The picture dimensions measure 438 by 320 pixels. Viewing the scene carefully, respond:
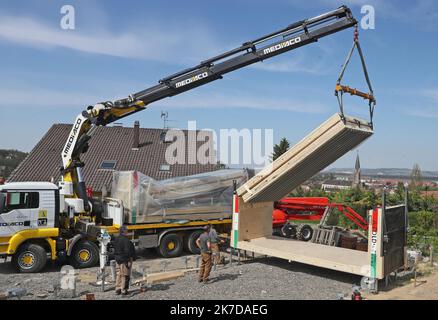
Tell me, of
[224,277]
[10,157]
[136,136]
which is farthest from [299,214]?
[10,157]

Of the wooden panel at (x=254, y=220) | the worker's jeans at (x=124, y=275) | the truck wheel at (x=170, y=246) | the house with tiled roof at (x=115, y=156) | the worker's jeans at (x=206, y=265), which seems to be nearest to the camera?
the worker's jeans at (x=124, y=275)

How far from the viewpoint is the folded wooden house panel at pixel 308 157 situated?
966cm

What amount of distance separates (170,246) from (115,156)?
14.0 metres

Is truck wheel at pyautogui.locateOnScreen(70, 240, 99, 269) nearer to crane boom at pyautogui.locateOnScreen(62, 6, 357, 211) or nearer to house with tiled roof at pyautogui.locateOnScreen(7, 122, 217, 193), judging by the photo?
crane boom at pyautogui.locateOnScreen(62, 6, 357, 211)

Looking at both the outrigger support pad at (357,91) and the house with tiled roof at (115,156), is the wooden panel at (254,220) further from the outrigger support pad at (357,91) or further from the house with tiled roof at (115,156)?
the house with tiled roof at (115,156)

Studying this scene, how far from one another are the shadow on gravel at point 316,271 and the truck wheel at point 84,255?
4.56 m

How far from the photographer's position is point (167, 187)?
43.4 feet

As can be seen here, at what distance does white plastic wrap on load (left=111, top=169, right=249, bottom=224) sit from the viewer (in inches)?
501

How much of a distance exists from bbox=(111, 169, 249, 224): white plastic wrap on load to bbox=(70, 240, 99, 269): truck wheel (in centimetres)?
134

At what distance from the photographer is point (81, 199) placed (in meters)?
12.5

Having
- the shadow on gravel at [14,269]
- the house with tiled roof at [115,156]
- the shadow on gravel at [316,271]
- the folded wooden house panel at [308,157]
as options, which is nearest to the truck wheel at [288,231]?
the shadow on gravel at [316,271]

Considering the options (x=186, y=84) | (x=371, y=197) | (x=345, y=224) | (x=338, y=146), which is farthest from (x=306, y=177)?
(x=371, y=197)
